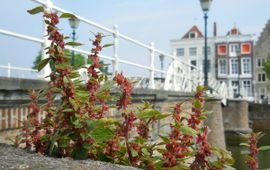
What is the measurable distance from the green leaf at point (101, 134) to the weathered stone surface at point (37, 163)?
4.9 inches

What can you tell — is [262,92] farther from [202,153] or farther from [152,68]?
[202,153]

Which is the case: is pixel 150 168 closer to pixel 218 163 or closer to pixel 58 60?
pixel 218 163

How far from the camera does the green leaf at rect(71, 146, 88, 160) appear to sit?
89.0 inches

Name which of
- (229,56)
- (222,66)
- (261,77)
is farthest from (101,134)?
(222,66)

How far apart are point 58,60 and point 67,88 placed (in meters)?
0.17

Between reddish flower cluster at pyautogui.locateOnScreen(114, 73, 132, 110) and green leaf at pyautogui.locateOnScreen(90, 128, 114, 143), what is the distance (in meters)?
0.19

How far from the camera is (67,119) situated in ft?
7.64

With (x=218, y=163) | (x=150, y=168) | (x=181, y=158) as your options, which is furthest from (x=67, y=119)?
(x=218, y=163)

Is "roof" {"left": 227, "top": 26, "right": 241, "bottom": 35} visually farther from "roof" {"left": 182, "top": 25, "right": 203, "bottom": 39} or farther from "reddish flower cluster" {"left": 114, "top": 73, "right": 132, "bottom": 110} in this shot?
"reddish flower cluster" {"left": 114, "top": 73, "right": 132, "bottom": 110}

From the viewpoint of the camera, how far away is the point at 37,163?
197 centimetres

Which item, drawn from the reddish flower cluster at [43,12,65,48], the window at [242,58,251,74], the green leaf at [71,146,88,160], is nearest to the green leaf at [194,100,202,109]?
the green leaf at [71,146,88,160]

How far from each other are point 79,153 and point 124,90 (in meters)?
0.42

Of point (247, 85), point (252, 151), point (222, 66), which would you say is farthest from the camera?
point (222, 66)

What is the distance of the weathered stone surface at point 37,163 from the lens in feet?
6.20
